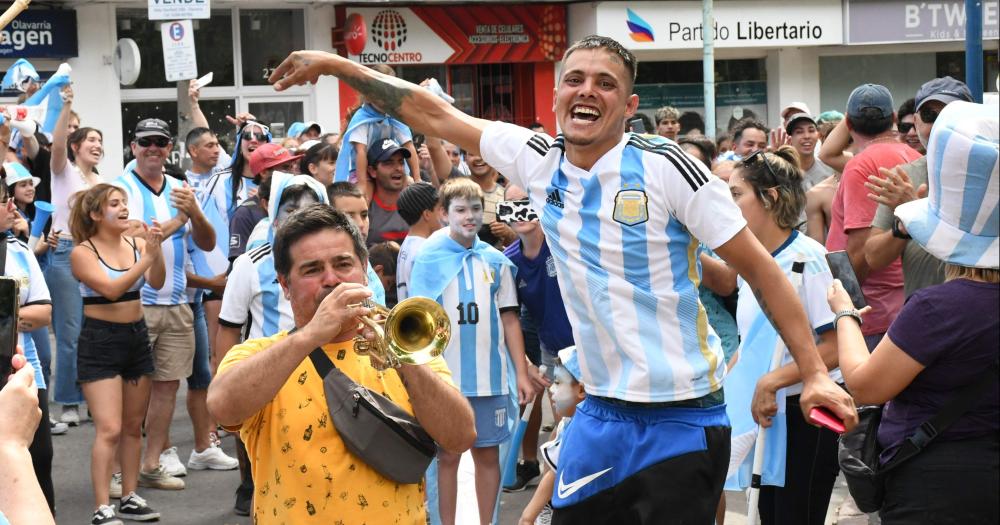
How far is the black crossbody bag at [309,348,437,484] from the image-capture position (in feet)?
11.6

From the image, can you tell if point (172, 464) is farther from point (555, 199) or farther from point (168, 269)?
point (555, 199)

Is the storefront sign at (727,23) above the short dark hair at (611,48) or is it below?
above

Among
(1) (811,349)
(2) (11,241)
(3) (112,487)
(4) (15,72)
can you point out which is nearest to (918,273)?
(1) (811,349)

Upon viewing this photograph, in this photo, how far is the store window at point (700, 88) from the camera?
25.9 metres

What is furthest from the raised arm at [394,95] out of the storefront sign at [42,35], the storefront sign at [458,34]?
the storefront sign at [458,34]

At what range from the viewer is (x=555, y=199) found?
4262mm

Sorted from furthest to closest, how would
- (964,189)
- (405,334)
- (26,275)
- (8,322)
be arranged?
(26,275) < (405,334) < (964,189) < (8,322)

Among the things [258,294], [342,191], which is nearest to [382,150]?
[342,191]

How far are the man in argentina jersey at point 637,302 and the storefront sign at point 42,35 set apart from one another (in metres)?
17.5

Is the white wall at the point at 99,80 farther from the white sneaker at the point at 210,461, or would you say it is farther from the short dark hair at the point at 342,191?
the short dark hair at the point at 342,191

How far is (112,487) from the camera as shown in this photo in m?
8.31

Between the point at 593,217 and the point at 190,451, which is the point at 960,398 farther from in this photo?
the point at 190,451

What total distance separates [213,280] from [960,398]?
658cm

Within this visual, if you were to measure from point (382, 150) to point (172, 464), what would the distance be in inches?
103
